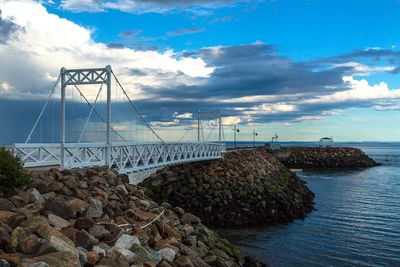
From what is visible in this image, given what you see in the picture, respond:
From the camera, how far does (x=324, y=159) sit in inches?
3233

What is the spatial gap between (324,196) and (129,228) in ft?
99.6

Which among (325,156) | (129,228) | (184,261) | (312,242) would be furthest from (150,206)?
(325,156)

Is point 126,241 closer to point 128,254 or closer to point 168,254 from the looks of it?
point 128,254

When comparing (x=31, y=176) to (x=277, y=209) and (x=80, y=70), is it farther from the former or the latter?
(x=277, y=209)

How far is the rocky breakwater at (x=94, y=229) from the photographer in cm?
802

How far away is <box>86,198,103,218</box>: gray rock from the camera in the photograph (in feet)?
36.3

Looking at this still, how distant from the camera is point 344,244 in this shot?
68.6ft

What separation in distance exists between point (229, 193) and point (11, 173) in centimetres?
1900

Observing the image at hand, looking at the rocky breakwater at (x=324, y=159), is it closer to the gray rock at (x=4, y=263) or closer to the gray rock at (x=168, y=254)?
the gray rock at (x=168, y=254)

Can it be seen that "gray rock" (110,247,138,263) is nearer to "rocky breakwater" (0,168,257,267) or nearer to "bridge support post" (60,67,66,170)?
"rocky breakwater" (0,168,257,267)

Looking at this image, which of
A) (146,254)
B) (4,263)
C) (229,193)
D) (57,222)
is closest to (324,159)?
(229,193)

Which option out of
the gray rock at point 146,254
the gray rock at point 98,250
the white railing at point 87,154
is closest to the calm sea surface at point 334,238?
the white railing at point 87,154

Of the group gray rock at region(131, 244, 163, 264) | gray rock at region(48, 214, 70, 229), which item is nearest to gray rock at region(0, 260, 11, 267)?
gray rock at region(48, 214, 70, 229)

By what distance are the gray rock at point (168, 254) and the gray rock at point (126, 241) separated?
699mm
